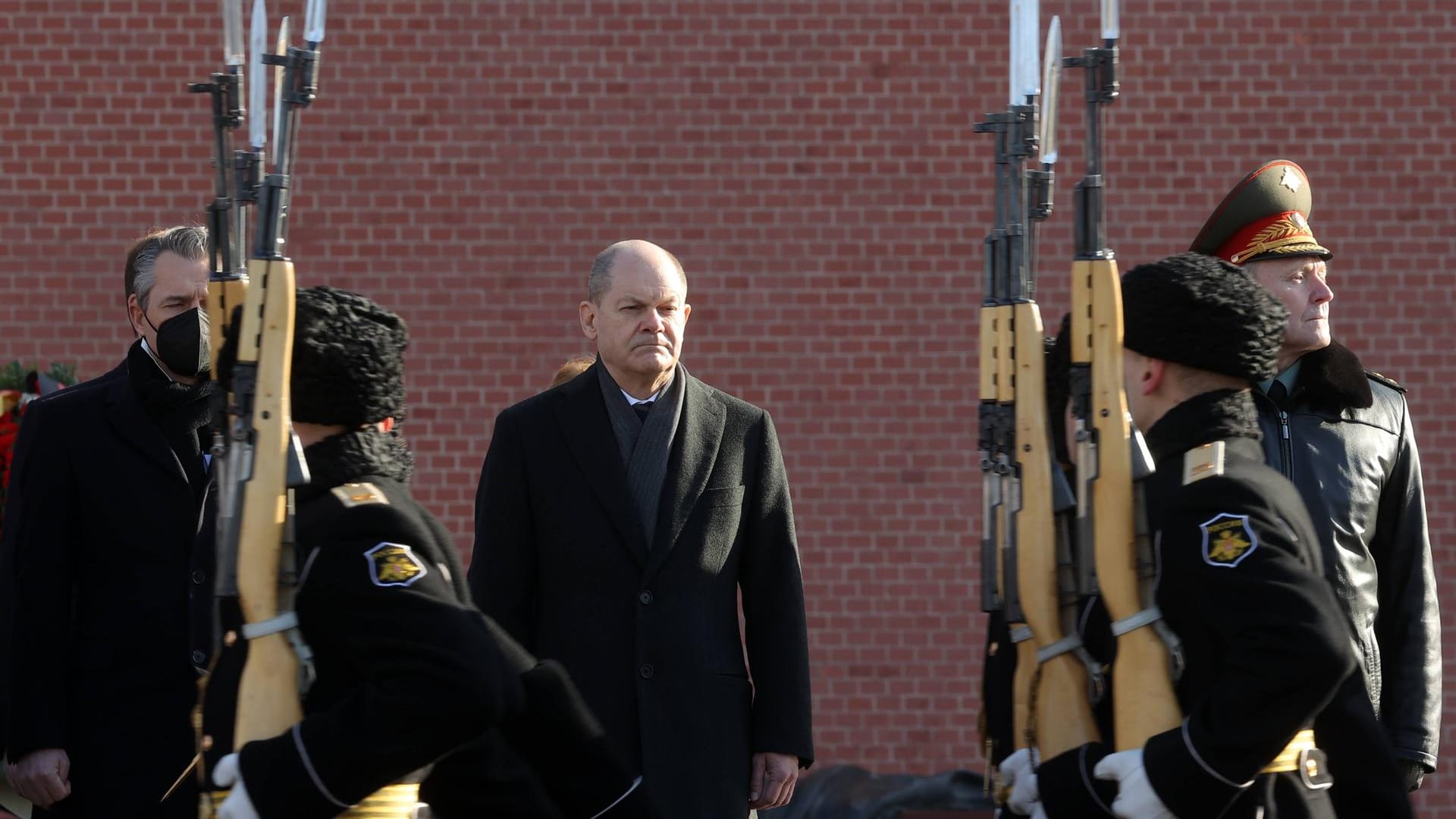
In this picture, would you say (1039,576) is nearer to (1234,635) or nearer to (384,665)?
(1234,635)

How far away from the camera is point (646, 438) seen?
4.59 m

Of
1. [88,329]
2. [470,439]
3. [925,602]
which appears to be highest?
[88,329]

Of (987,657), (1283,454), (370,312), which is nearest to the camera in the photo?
(370,312)

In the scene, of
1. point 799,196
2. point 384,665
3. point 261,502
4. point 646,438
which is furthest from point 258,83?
point 799,196

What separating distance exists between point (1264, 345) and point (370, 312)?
156 centimetres

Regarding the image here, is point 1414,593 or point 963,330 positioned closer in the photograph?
point 1414,593

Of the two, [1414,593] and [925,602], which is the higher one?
[1414,593]

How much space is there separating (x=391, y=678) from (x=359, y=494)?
328mm

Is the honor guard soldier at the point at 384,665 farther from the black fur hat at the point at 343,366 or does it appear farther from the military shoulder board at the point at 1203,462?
the military shoulder board at the point at 1203,462

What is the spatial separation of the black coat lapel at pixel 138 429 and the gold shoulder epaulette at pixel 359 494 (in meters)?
1.54

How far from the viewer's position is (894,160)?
7953 mm

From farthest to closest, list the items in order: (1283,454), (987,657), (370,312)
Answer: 1. (1283,454)
2. (987,657)
3. (370,312)

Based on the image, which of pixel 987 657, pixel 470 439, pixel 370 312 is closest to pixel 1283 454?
pixel 987 657

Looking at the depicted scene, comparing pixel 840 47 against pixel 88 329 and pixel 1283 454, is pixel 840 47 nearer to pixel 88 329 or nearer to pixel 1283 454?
pixel 88 329
